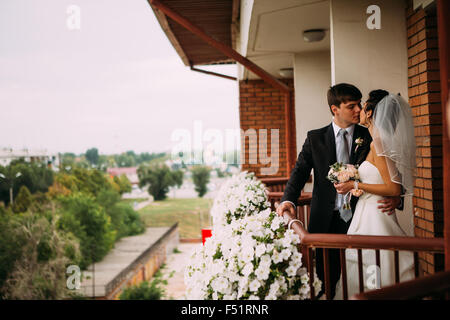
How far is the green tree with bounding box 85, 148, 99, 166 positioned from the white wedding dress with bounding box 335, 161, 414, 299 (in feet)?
280

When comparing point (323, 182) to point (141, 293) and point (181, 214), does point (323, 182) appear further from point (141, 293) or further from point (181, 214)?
point (181, 214)

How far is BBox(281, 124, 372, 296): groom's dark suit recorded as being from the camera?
2752mm

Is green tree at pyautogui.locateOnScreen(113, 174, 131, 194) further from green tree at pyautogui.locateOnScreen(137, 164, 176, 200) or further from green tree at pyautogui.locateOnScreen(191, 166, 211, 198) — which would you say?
green tree at pyautogui.locateOnScreen(191, 166, 211, 198)

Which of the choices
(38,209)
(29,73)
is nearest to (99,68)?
(29,73)

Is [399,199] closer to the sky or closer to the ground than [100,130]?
closer to the ground

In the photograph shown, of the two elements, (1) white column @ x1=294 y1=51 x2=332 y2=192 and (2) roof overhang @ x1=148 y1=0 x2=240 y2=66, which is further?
(2) roof overhang @ x1=148 y1=0 x2=240 y2=66

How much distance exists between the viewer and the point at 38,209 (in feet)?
200

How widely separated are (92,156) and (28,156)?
18002 mm

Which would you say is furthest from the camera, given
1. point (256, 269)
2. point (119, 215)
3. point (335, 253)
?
point (119, 215)

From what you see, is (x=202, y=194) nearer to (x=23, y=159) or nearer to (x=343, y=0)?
(x=23, y=159)

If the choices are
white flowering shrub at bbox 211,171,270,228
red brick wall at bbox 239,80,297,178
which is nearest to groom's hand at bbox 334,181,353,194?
white flowering shrub at bbox 211,171,270,228

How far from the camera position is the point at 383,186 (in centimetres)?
252

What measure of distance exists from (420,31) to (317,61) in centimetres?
240

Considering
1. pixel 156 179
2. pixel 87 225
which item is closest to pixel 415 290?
pixel 87 225
